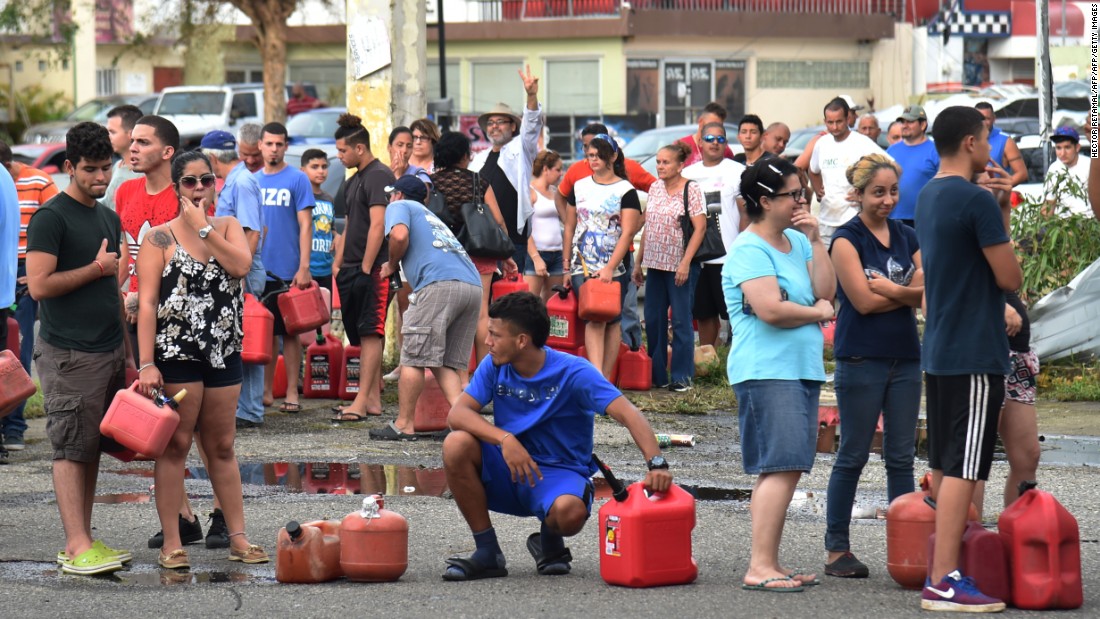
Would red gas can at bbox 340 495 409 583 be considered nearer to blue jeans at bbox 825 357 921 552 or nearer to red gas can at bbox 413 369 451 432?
blue jeans at bbox 825 357 921 552

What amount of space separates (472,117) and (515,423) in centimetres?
2169

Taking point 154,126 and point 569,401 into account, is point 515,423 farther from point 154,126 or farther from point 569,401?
point 154,126

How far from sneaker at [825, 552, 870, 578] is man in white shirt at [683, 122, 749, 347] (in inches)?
223

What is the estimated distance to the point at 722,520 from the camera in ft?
24.4

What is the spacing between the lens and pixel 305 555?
626 centimetres

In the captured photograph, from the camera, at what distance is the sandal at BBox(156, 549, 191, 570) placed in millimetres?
6492

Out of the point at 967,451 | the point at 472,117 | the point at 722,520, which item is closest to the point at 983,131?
the point at 967,451

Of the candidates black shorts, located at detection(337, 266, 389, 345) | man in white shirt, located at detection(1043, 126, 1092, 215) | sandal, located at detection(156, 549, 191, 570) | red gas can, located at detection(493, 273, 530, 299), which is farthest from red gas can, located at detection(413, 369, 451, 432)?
man in white shirt, located at detection(1043, 126, 1092, 215)

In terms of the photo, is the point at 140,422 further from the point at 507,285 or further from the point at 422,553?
the point at 507,285

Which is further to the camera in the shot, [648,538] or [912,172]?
[912,172]

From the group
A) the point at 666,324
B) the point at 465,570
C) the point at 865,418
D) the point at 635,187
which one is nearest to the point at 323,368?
the point at 666,324

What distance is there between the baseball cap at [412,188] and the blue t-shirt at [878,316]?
12.2 feet

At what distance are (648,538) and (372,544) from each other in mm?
1083

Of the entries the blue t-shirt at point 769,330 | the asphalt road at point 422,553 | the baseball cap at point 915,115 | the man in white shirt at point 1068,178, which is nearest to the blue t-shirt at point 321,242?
the asphalt road at point 422,553
